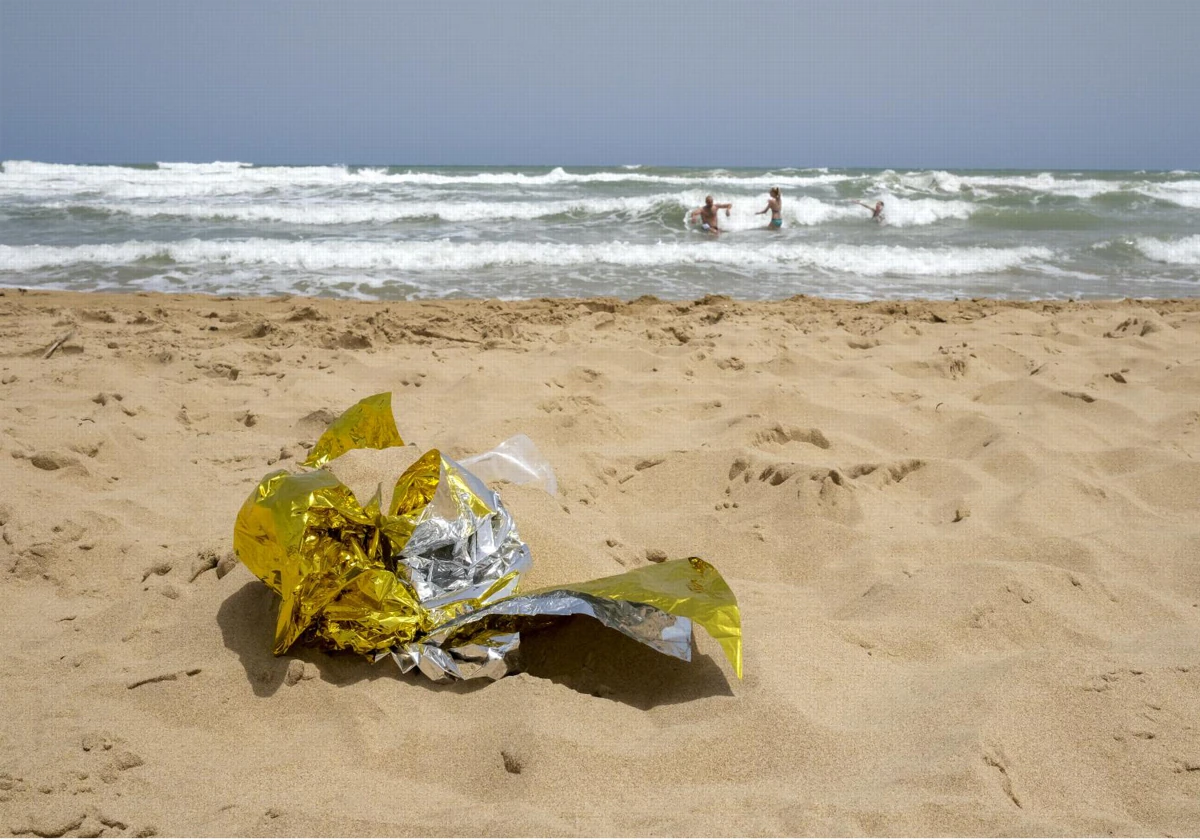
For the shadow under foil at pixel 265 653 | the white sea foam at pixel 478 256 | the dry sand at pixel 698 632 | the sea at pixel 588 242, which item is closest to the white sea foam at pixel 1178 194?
the sea at pixel 588 242

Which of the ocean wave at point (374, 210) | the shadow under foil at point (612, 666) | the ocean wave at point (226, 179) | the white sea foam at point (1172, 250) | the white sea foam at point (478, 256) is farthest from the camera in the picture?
the ocean wave at point (226, 179)

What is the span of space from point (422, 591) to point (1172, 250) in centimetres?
1093

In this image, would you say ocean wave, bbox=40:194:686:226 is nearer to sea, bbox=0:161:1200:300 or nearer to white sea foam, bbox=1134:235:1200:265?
sea, bbox=0:161:1200:300

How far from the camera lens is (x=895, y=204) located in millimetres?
15273

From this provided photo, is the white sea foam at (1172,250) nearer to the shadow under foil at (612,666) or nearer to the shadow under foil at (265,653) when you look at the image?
the shadow under foil at (612,666)

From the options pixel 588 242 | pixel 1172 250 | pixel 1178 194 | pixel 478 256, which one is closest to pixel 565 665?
pixel 478 256

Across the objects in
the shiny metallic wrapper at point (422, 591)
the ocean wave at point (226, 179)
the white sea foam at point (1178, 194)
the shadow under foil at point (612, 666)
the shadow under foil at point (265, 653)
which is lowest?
the shadow under foil at point (612, 666)

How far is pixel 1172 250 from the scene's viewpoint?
9906 mm

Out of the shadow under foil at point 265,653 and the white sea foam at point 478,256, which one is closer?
the shadow under foil at point 265,653

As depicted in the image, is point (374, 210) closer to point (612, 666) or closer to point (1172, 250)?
point (1172, 250)

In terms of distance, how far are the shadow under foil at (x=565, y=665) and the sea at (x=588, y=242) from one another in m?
5.38

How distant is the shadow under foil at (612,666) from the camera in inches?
64.7

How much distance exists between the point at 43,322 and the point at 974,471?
5.35 meters

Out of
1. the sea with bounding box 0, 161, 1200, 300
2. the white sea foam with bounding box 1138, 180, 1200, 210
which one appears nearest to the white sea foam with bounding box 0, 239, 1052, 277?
the sea with bounding box 0, 161, 1200, 300
